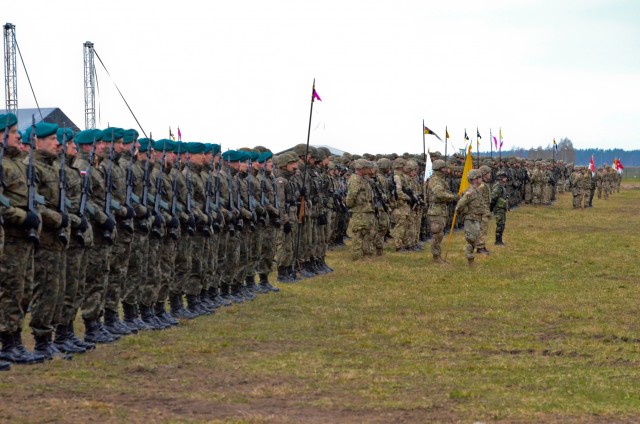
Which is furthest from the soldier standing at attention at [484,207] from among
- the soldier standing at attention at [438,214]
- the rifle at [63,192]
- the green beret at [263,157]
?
the rifle at [63,192]

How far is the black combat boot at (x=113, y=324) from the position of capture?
12242mm

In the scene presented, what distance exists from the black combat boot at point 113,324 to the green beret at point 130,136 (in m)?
1.90

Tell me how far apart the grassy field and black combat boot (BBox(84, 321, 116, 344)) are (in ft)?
0.53

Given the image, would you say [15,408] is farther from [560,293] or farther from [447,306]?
[560,293]

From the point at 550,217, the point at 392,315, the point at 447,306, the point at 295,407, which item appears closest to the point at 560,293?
the point at 447,306

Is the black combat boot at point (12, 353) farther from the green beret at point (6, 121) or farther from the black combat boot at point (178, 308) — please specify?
the black combat boot at point (178, 308)

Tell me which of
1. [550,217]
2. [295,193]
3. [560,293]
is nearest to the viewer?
[560,293]

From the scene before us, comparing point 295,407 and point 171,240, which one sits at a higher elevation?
point 171,240

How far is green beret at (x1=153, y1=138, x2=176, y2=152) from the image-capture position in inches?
545

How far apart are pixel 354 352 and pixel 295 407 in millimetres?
2911

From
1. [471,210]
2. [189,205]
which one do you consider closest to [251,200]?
[189,205]

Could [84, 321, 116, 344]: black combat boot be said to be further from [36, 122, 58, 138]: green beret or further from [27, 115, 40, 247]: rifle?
[36, 122, 58, 138]: green beret

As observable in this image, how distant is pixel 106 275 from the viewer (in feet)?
38.3

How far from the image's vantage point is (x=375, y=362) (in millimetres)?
10883
